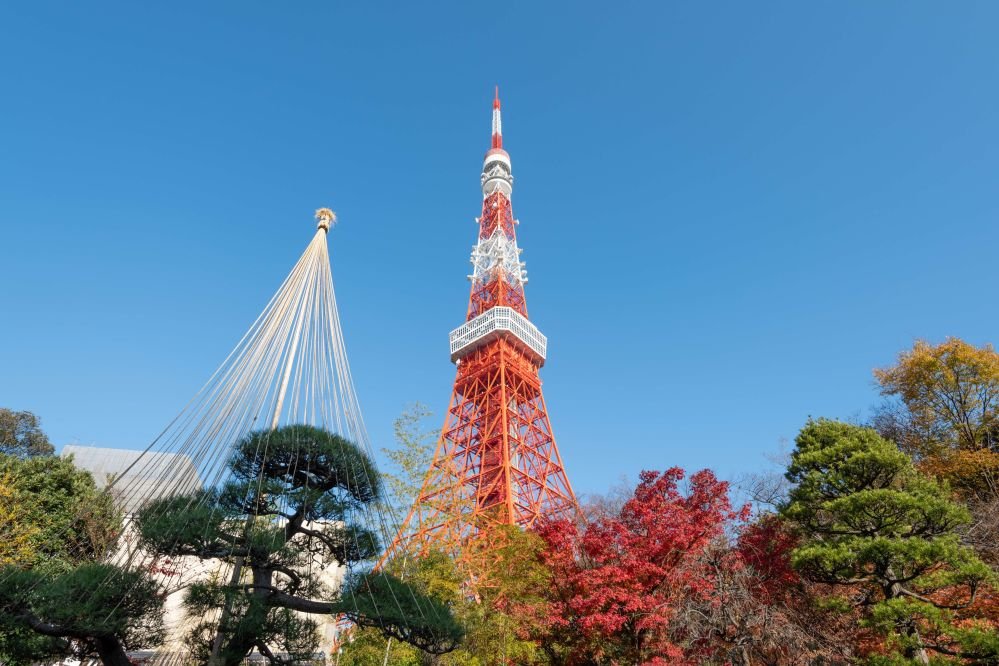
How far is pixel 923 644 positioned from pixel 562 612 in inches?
180

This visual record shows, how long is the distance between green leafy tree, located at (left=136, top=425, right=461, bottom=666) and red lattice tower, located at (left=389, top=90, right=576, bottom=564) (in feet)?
22.7

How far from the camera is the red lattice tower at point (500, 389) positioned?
18391 millimetres

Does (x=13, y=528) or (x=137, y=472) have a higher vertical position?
(x=13, y=528)

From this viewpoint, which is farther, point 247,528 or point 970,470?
point 970,470

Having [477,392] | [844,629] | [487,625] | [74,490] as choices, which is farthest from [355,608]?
[477,392]

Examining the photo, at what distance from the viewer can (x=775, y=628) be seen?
23.2ft

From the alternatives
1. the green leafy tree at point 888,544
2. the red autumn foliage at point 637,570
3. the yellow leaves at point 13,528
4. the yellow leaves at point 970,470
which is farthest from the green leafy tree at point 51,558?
the yellow leaves at point 970,470

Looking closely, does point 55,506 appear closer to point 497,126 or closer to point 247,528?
point 247,528

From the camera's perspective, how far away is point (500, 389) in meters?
20.7

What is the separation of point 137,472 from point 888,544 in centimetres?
894

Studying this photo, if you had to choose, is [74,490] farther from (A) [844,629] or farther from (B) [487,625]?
(A) [844,629]

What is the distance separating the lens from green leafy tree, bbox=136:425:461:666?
14.7 ft

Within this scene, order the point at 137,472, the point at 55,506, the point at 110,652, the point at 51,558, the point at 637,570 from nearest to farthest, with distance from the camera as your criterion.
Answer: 1. the point at 110,652
2. the point at 137,472
3. the point at 637,570
4. the point at 51,558
5. the point at 55,506

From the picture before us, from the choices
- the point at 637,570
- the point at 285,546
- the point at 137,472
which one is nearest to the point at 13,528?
the point at 137,472
